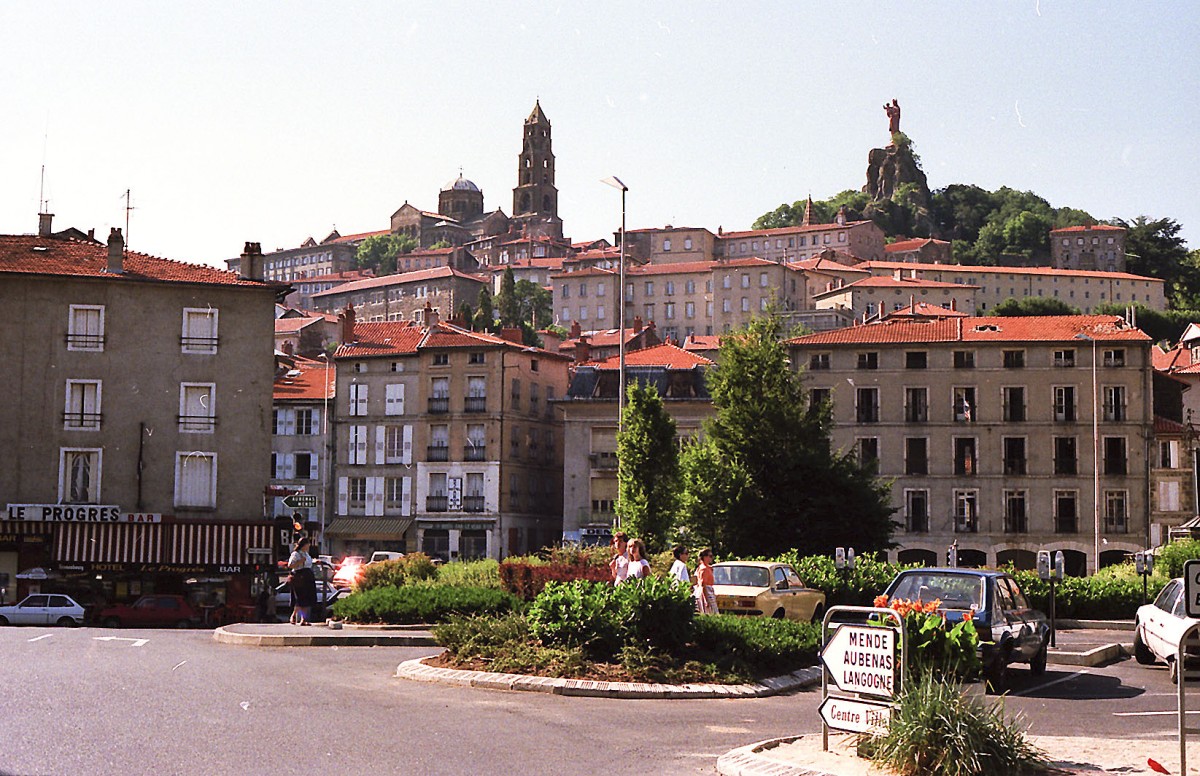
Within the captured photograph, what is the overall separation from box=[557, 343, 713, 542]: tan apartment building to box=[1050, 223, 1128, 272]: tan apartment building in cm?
12037

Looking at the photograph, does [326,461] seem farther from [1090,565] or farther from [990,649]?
[990,649]

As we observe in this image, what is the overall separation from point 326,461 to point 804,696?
65.1 m

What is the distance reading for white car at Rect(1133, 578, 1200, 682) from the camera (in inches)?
782

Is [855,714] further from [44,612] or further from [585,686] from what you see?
[44,612]

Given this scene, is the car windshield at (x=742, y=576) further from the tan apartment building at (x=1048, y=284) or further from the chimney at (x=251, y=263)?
the tan apartment building at (x=1048, y=284)

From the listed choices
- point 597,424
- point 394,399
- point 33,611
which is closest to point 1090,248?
point 597,424

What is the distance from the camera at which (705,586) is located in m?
21.4

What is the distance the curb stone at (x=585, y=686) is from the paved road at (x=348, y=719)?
236 millimetres

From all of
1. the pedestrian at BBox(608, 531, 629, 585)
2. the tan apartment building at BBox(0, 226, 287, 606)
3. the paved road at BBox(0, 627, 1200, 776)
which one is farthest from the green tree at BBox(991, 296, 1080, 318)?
the paved road at BBox(0, 627, 1200, 776)

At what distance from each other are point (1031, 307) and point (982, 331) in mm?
83609

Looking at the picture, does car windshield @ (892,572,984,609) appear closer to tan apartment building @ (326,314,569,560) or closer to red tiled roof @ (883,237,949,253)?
tan apartment building @ (326,314,569,560)

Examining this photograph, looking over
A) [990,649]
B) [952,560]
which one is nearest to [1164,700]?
[990,649]

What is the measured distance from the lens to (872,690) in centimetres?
1148

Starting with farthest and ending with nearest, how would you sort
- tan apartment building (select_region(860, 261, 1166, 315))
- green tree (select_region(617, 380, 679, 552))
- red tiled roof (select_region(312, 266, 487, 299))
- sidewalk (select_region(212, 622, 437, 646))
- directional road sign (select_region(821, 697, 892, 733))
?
1. red tiled roof (select_region(312, 266, 487, 299))
2. tan apartment building (select_region(860, 261, 1166, 315))
3. green tree (select_region(617, 380, 679, 552))
4. sidewalk (select_region(212, 622, 437, 646))
5. directional road sign (select_region(821, 697, 892, 733))
